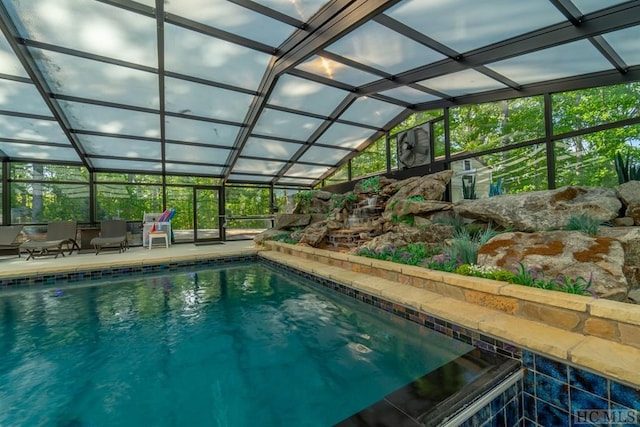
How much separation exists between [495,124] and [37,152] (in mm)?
12533

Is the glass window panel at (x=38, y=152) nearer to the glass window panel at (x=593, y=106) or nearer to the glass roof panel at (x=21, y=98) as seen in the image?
the glass roof panel at (x=21, y=98)

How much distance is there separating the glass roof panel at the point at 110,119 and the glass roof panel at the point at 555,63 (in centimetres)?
779

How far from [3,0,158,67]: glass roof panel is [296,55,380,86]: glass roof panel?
8.88ft

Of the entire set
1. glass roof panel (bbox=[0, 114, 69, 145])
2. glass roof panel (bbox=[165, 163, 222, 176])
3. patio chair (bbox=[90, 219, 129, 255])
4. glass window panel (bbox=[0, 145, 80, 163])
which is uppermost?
glass roof panel (bbox=[0, 114, 69, 145])

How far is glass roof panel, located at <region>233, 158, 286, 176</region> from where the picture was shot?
9.80 meters

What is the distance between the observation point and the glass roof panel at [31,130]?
650 centimetres

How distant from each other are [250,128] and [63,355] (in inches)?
243

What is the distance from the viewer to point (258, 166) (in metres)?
10.2

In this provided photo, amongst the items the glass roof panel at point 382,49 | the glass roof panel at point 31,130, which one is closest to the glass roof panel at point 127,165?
the glass roof panel at point 31,130

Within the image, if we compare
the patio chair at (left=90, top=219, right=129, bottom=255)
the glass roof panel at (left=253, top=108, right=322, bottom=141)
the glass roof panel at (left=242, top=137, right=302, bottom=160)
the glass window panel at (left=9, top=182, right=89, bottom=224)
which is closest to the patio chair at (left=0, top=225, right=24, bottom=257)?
the glass window panel at (left=9, top=182, right=89, bottom=224)

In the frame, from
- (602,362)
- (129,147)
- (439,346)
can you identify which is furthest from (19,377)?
(129,147)

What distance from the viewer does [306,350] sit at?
263 centimetres

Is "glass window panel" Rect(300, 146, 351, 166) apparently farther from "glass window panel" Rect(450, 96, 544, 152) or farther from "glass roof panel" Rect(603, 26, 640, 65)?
"glass roof panel" Rect(603, 26, 640, 65)

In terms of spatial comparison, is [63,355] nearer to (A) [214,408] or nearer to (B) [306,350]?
(A) [214,408]
